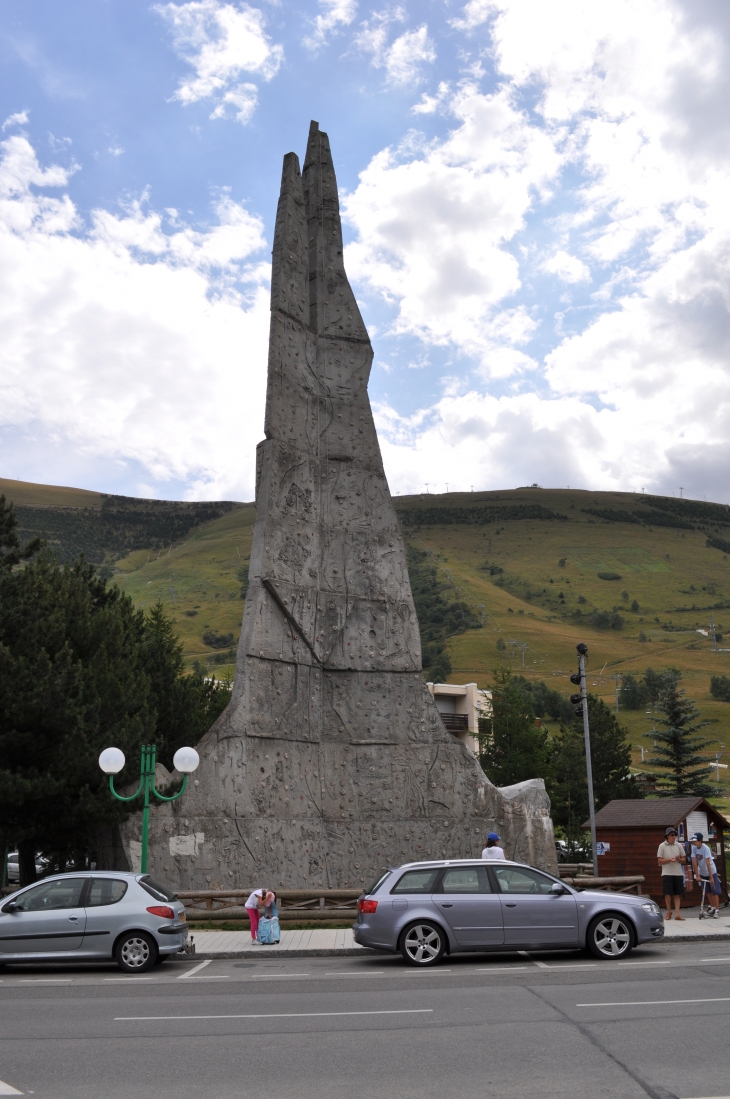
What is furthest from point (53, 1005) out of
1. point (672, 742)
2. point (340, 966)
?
point (672, 742)

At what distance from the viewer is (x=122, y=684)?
77.2 feet

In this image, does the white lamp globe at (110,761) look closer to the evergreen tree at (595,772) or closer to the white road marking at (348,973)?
the white road marking at (348,973)

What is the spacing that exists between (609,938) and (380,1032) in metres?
→ 5.17

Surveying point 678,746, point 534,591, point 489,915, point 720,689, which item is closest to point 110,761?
point 489,915

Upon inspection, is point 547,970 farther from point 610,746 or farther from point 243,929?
point 610,746

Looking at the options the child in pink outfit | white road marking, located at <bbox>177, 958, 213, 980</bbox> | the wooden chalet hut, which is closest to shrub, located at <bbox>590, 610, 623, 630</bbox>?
the wooden chalet hut

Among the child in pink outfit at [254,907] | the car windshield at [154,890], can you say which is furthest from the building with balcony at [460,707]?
the car windshield at [154,890]

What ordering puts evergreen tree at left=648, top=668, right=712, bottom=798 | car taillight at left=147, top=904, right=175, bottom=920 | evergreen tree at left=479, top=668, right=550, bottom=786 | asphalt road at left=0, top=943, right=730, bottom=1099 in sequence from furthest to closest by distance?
evergreen tree at left=648, top=668, right=712, bottom=798 → evergreen tree at left=479, top=668, right=550, bottom=786 → car taillight at left=147, top=904, right=175, bottom=920 → asphalt road at left=0, top=943, right=730, bottom=1099

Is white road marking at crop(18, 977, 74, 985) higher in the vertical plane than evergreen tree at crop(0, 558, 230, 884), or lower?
lower

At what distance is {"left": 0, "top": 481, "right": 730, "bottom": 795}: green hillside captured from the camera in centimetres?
12719

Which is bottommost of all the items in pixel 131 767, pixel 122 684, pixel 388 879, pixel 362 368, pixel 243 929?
pixel 243 929

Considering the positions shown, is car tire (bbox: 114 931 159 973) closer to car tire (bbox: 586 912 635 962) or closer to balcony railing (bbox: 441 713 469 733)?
car tire (bbox: 586 912 635 962)

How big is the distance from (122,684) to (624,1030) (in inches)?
690

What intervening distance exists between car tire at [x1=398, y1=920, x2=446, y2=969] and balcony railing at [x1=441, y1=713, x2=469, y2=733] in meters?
55.2
